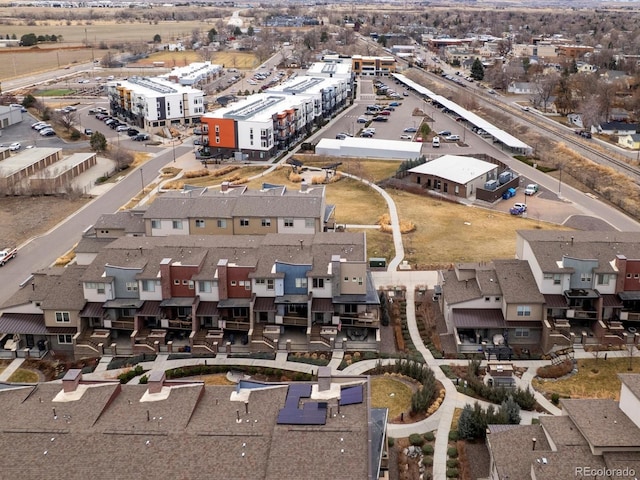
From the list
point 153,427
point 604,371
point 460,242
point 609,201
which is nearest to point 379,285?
point 460,242

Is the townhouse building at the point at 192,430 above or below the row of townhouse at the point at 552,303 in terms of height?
above

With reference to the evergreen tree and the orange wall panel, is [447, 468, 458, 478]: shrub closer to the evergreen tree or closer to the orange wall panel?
the orange wall panel

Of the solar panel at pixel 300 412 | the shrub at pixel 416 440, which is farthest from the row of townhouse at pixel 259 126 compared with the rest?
the solar panel at pixel 300 412

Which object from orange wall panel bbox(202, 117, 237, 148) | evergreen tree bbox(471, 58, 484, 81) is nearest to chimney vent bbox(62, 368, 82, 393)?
orange wall panel bbox(202, 117, 237, 148)

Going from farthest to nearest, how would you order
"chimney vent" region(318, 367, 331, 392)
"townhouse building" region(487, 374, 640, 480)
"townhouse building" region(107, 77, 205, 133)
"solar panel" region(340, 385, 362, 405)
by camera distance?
"townhouse building" region(107, 77, 205, 133) < "chimney vent" region(318, 367, 331, 392) < "solar panel" region(340, 385, 362, 405) < "townhouse building" region(487, 374, 640, 480)

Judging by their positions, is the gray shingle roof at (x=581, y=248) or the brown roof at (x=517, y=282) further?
the gray shingle roof at (x=581, y=248)

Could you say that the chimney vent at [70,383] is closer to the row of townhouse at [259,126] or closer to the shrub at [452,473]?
the shrub at [452,473]

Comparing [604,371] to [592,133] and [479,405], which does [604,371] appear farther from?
[592,133]

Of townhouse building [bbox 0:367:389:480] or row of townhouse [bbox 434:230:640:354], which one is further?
row of townhouse [bbox 434:230:640:354]
